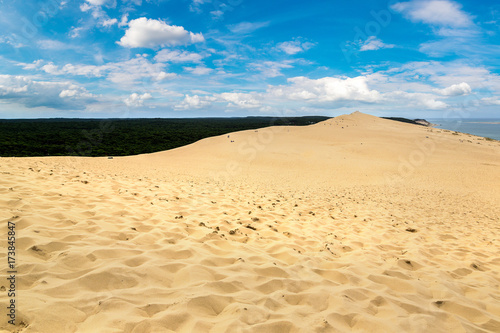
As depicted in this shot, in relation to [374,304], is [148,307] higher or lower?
higher

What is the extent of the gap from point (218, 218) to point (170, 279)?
2.75 m

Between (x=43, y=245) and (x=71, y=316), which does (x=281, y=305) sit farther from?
(x=43, y=245)

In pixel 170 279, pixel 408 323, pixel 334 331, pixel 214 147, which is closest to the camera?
pixel 334 331

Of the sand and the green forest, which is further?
the green forest

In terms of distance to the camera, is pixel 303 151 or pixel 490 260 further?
pixel 303 151

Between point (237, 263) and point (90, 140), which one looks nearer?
point (237, 263)

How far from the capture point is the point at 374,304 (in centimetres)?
305

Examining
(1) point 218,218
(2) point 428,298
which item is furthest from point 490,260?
(1) point 218,218

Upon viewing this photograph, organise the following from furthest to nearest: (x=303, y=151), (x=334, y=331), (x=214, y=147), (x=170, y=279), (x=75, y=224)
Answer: (x=214, y=147), (x=303, y=151), (x=75, y=224), (x=170, y=279), (x=334, y=331)

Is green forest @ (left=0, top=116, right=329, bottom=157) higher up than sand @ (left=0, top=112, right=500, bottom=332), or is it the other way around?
green forest @ (left=0, top=116, right=329, bottom=157)

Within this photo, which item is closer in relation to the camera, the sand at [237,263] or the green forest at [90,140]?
the sand at [237,263]

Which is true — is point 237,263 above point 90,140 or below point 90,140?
below

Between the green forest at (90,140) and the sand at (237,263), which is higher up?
the green forest at (90,140)

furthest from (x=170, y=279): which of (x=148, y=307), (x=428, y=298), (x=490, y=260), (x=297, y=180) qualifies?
(x=297, y=180)
